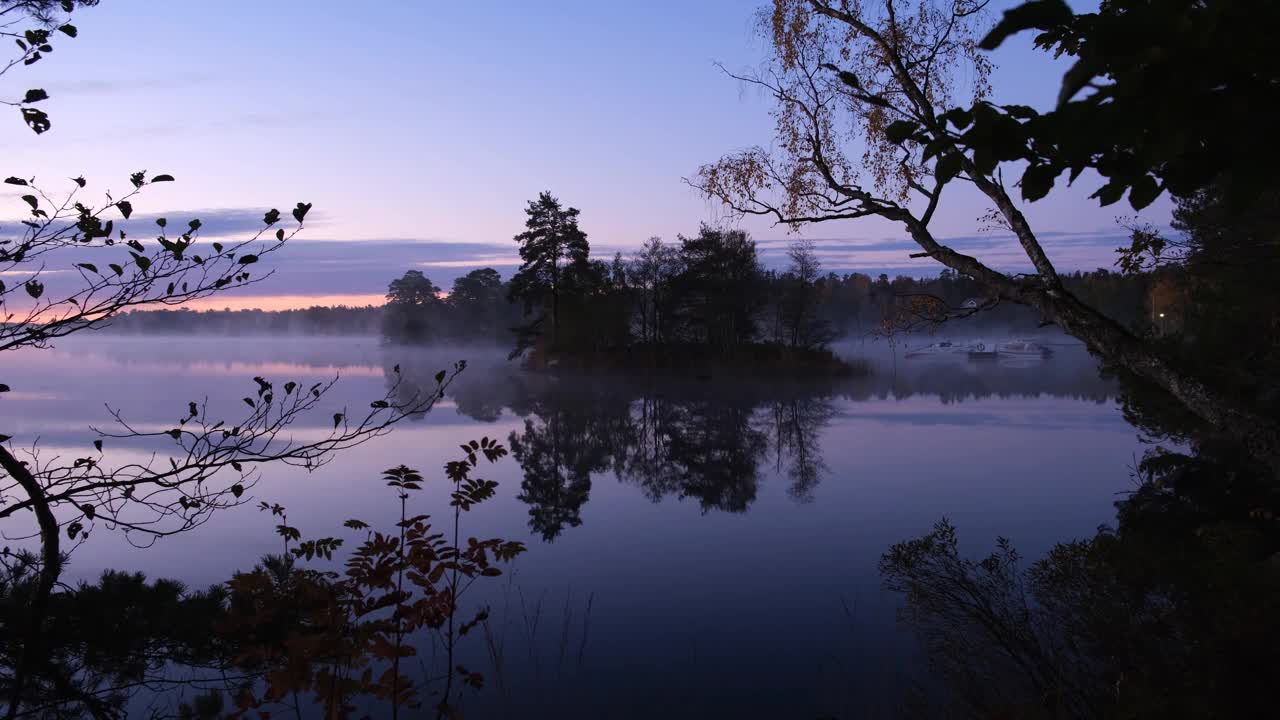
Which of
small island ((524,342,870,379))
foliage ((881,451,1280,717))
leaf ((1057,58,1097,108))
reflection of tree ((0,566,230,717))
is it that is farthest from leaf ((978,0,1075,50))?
small island ((524,342,870,379))

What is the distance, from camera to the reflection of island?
1964cm

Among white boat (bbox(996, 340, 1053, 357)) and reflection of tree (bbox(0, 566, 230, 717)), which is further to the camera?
white boat (bbox(996, 340, 1053, 357))

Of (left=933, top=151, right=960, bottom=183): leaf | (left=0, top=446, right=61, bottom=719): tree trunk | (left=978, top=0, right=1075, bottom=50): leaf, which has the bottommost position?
(left=0, top=446, right=61, bottom=719): tree trunk

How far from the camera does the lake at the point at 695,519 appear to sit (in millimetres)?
9047

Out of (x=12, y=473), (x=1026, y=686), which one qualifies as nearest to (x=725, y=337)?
(x=1026, y=686)

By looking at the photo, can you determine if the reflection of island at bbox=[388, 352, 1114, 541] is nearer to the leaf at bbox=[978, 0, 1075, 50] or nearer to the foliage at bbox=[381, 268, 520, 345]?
the leaf at bbox=[978, 0, 1075, 50]

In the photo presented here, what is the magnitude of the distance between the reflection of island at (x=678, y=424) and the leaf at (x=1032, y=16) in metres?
13.7

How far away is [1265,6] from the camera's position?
7.45 ft

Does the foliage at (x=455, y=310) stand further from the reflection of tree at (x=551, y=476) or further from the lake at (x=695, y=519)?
the reflection of tree at (x=551, y=476)

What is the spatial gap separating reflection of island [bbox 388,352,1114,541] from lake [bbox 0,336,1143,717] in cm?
17

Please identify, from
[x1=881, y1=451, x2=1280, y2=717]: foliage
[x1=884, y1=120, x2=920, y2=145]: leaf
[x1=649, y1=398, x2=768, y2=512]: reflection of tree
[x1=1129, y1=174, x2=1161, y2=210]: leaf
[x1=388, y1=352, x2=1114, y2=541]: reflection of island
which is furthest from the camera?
[x1=388, y1=352, x2=1114, y2=541]: reflection of island

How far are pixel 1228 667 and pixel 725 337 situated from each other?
188 ft

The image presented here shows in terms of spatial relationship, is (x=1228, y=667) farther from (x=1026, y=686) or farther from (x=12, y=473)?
(x=12, y=473)

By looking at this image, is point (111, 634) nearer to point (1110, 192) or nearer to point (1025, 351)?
point (1110, 192)
